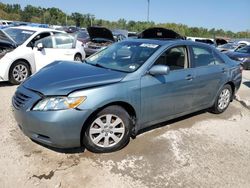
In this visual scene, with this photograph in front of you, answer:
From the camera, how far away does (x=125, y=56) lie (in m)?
4.55

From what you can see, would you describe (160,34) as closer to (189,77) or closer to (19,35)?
(189,77)

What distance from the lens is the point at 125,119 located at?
12.8ft

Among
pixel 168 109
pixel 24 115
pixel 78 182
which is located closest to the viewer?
pixel 78 182

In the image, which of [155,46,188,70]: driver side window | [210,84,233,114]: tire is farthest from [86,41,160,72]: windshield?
[210,84,233,114]: tire

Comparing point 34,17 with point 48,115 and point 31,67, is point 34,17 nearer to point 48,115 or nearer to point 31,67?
point 31,67

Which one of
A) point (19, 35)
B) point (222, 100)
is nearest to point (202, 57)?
point (222, 100)

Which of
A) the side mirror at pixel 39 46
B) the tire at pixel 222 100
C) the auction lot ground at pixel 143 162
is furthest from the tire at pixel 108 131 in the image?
the side mirror at pixel 39 46

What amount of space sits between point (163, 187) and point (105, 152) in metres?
0.98

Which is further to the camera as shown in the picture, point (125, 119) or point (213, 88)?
point (213, 88)

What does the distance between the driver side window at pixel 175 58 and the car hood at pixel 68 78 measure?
804mm

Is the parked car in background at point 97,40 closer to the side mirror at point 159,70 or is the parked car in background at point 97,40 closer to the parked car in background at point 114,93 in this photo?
the parked car in background at point 114,93

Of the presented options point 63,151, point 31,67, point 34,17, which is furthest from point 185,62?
point 34,17

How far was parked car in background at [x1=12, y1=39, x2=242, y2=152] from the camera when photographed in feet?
11.3

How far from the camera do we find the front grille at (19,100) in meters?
3.58
